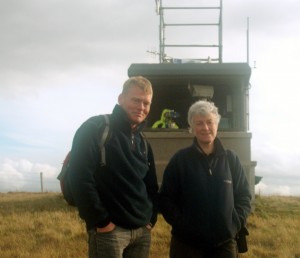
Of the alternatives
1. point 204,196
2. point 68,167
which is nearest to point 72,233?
point 204,196

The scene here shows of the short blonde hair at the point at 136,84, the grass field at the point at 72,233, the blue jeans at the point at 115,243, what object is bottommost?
the grass field at the point at 72,233

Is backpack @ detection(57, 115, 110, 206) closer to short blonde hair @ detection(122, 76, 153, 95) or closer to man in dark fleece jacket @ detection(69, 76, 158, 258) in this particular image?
man in dark fleece jacket @ detection(69, 76, 158, 258)

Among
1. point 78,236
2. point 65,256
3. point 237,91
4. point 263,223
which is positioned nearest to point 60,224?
point 78,236

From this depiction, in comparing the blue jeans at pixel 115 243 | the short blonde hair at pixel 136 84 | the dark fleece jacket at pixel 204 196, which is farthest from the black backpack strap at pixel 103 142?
the dark fleece jacket at pixel 204 196

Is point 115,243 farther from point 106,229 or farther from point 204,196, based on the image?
point 204,196

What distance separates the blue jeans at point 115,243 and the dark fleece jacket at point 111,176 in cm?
5

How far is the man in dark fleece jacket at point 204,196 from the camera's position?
3441 millimetres

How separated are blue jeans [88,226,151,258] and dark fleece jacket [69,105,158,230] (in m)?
A: 0.05

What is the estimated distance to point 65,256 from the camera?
6945 mm

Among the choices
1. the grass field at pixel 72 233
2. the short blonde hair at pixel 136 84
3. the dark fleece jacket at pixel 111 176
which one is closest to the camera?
the dark fleece jacket at pixel 111 176

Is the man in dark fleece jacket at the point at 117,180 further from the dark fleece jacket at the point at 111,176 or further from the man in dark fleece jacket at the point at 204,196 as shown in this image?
the man in dark fleece jacket at the point at 204,196

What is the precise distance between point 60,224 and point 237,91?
4555mm

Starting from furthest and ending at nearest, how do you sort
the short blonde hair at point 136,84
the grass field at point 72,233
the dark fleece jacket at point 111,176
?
the grass field at point 72,233
the short blonde hair at point 136,84
the dark fleece jacket at point 111,176

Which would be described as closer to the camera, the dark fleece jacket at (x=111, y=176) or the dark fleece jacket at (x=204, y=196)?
the dark fleece jacket at (x=111, y=176)
